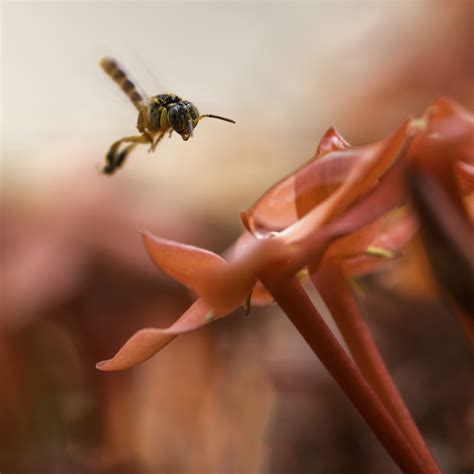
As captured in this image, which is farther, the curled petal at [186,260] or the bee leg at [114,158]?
the bee leg at [114,158]

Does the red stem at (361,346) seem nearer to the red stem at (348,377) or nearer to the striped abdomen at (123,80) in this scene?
the red stem at (348,377)

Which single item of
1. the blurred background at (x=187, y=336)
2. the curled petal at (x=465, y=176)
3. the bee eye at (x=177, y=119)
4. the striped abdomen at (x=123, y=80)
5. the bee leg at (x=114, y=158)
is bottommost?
the blurred background at (x=187, y=336)

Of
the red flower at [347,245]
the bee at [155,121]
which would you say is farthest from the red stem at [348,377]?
the bee at [155,121]

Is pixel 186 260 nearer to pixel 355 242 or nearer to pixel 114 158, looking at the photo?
pixel 355 242

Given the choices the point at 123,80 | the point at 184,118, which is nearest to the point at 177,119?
the point at 184,118

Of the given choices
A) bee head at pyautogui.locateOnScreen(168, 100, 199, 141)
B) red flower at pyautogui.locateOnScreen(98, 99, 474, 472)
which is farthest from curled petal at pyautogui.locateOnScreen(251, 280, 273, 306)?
bee head at pyautogui.locateOnScreen(168, 100, 199, 141)

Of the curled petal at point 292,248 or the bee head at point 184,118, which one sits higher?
the bee head at point 184,118
